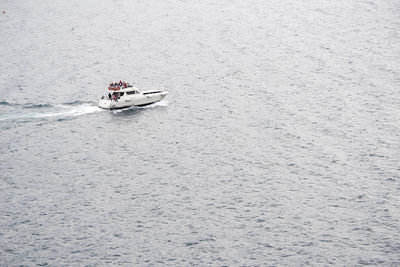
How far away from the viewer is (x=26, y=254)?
46344mm

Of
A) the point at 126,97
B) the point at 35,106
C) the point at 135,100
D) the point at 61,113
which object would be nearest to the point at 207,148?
the point at 135,100

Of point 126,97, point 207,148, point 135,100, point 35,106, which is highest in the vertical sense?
point 35,106

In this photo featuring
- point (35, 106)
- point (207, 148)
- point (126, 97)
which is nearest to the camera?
point (207, 148)

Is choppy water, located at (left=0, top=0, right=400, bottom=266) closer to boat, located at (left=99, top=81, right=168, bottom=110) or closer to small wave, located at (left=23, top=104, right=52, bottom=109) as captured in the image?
small wave, located at (left=23, top=104, right=52, bottom=109)

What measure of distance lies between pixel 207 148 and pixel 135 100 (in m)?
21.1

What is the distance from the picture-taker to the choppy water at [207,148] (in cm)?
4803

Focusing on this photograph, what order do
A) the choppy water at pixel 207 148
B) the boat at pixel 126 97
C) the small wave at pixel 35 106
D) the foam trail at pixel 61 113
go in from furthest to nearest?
the boat at pixel 126 97 → the small wave at pixel 35 106 → the foam trail at pixel 61 113 → the choppy water at pixel 207 148

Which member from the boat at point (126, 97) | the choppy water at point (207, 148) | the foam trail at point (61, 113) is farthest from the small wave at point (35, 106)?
the boat at point (126, 97)

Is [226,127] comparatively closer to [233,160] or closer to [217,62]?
[233,160]

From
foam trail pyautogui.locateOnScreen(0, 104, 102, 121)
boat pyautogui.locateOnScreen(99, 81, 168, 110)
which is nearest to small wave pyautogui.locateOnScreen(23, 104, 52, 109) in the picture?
foam trail pyautogui.locateOnScreen(0, 104, 102, 121)

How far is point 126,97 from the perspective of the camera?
80.7 m

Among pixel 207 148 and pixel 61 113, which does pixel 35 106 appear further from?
pixel 207 148

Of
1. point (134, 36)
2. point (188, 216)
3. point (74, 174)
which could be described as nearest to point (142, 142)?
point (74, 174)

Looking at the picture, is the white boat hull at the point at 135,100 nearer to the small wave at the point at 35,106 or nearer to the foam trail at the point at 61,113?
the foam trail at the point at 61,113
